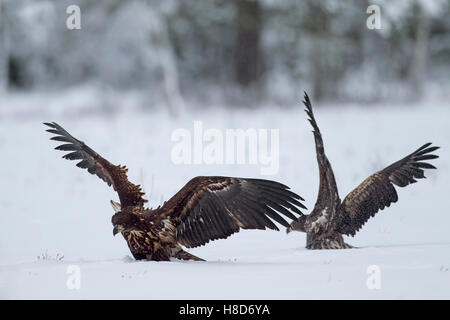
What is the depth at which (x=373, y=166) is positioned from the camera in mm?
10484

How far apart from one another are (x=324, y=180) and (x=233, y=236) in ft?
6.26

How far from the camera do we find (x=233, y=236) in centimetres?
703

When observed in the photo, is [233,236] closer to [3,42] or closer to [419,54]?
[419,54]

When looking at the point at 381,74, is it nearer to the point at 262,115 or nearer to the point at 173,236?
the point at 262,115

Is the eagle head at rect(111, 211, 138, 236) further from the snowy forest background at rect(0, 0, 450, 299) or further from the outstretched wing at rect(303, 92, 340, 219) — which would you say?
the outstretched wing at rect(303, 92, 340, 219)

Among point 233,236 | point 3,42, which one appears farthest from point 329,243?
point 3,42

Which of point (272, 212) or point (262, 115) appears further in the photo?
point (262, 115)

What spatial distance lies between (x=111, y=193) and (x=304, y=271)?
17.0 feet

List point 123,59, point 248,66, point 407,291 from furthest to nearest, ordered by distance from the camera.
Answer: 1. point 123,59
2. point 248,66
3. point 407,291

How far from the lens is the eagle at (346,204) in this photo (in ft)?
17.8

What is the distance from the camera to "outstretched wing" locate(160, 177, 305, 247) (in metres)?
5.00

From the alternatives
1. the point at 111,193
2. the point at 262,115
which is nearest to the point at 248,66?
the point at 262,115

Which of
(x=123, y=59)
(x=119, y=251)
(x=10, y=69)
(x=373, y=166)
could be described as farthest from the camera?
(x=10, y=69)

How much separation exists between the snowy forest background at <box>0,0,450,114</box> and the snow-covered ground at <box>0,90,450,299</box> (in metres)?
2.32
